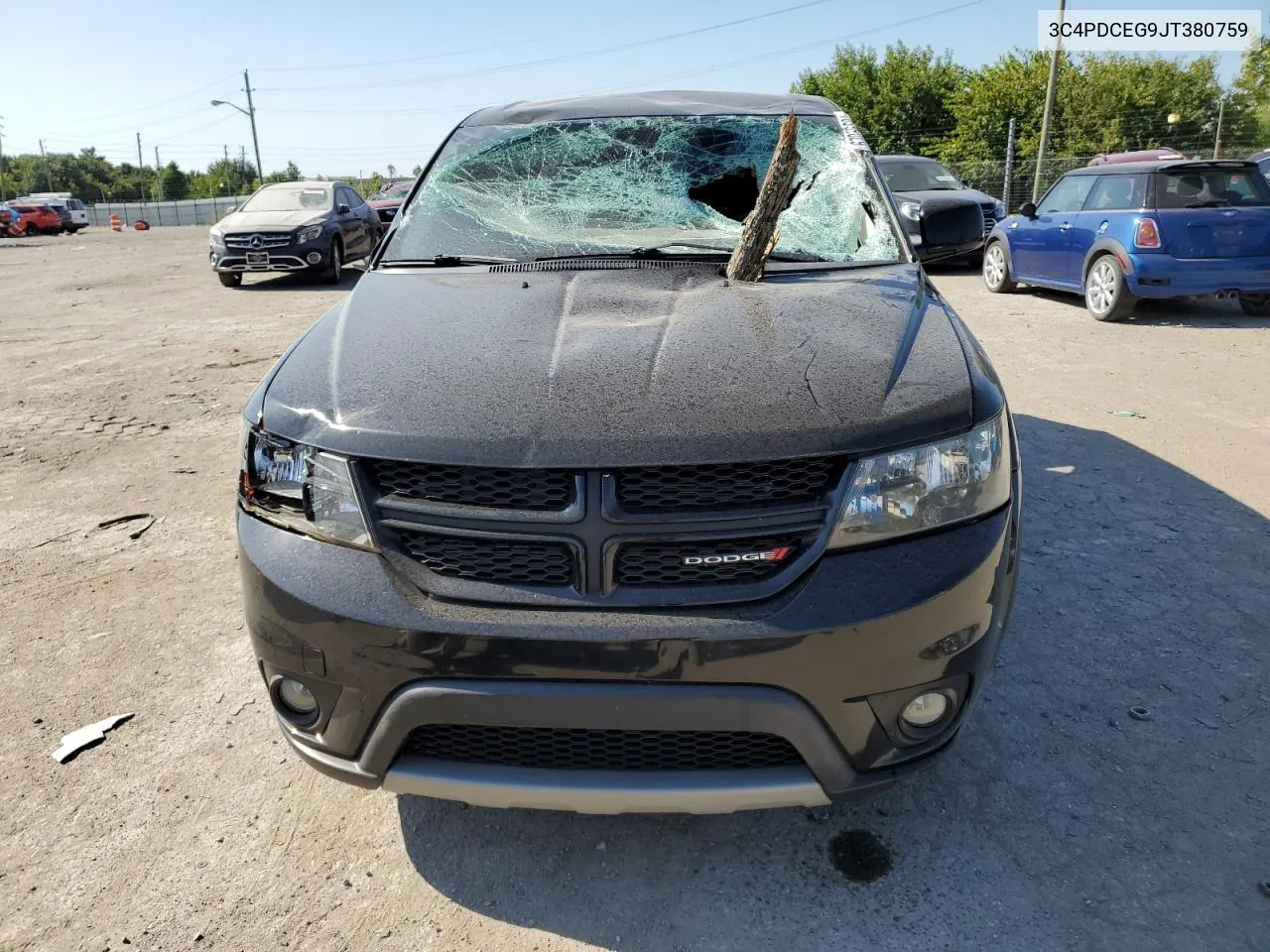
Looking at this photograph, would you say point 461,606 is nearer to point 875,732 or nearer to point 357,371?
point 357,371

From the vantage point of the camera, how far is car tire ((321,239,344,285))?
13.7 meters

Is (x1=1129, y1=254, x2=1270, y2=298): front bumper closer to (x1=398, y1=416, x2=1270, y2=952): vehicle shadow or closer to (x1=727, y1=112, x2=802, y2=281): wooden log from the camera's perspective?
(x1=398, y1=416, x2=1270, y2=952): vehicle shadow

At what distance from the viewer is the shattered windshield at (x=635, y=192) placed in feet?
10.1

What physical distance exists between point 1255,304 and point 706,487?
10.1m

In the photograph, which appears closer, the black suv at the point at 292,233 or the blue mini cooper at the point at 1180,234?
the blue mini cooper at the point at 1180,234

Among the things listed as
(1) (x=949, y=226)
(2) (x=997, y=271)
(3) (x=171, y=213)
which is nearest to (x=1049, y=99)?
(2) (x=997, y=271)

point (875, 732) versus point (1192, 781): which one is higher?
point (875, 732)

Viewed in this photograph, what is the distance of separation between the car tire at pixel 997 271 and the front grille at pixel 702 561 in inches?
421

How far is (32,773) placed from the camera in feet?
8.63

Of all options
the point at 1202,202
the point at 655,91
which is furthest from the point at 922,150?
the point at 655,91

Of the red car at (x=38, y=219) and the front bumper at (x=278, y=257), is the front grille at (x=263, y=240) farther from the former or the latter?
the red car at (x=38, y=219)

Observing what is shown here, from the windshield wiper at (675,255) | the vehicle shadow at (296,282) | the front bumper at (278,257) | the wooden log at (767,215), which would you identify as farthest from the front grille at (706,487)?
the front bumper at (278,257)

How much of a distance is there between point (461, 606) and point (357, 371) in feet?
2.24

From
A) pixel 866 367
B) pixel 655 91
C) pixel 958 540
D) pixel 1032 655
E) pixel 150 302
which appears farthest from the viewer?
pixel 150 302
